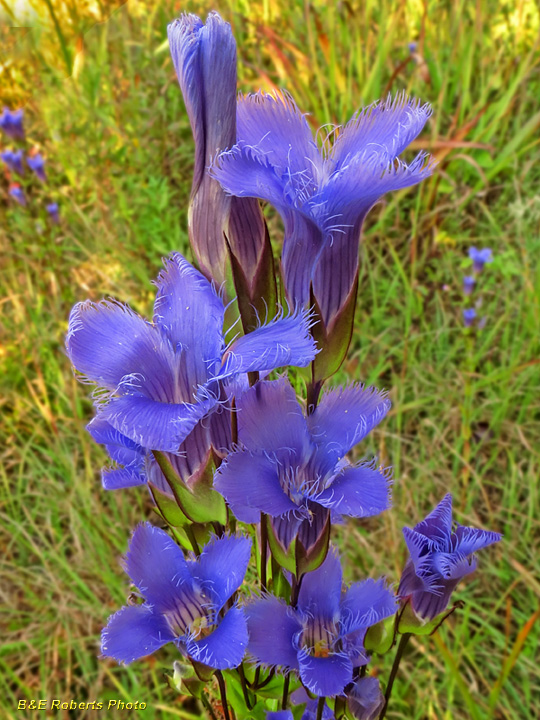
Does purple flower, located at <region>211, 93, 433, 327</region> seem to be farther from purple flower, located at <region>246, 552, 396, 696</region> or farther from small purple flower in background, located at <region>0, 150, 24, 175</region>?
small purple flower in background, located at <region>0, 150, 24, 175</region>

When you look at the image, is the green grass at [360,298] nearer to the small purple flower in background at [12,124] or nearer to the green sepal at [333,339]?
the small purple flower in background at [12,124]

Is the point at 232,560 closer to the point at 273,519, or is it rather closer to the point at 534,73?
the point at 273,519

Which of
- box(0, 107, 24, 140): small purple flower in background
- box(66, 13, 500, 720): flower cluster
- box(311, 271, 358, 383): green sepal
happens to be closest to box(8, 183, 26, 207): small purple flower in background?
box(0, 107, 24, 140): small purple flower in background

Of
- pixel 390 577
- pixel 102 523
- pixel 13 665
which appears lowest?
pixel 13 665

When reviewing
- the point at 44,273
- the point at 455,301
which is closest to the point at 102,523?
the point at 44,273

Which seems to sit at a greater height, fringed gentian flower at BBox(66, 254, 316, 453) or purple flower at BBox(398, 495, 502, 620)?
fringed gentian flower at BBox(66, 254, 316, 453)

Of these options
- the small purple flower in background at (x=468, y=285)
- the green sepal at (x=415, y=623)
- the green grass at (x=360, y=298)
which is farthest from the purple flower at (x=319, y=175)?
the small purple flower in background at (x=468, y=285)
